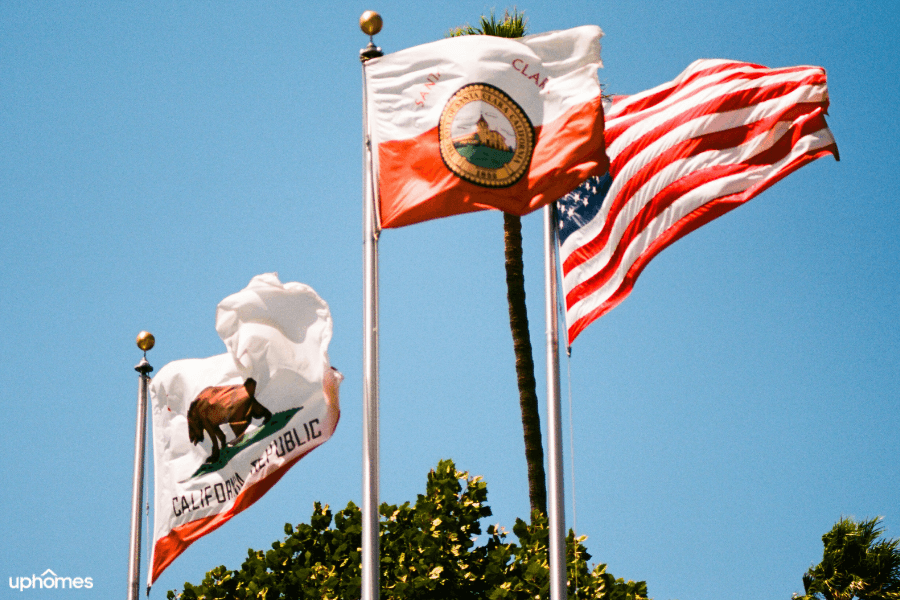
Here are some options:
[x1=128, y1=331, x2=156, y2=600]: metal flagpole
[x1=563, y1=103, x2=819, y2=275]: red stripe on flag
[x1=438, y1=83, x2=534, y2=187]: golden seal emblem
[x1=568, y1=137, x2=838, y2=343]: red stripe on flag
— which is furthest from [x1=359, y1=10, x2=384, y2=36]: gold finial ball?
[x1=128, y1=331, x2=156, y2=600]: metal flagpole

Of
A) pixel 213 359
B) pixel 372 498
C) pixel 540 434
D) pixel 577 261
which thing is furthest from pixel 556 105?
pixel 540 434

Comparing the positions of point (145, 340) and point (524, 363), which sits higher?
point (524, 363)

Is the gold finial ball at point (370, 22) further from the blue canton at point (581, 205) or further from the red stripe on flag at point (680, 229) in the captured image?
the red stripe on flag at point (680, 229)

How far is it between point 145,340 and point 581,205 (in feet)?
20.1

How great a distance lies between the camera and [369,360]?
11.7 m

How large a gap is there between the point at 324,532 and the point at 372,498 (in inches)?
220

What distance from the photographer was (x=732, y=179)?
1316 centimetres

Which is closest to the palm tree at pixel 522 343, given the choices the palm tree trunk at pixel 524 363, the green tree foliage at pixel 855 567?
the palm tree trunk at pixel 524 363

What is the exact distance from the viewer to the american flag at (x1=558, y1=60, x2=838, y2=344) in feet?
43.0

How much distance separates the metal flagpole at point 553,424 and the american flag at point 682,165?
8.8 inches

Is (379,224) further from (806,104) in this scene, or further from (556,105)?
(806,104)

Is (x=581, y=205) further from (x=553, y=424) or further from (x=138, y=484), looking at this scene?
(x=138, y=484)

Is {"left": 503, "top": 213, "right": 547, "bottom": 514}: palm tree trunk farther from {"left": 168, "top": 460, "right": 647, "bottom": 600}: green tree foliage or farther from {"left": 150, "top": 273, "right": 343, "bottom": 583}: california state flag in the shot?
{"left": 150, "top": 273, "right": 343, "bottom": 583}: california state flag

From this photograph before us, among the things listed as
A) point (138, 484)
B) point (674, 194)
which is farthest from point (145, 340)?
point (674, 194)
